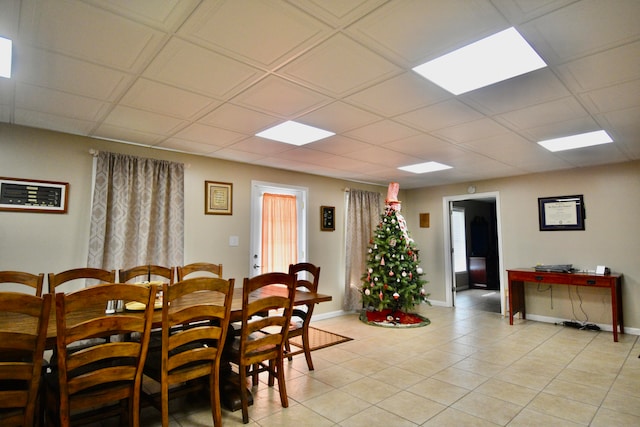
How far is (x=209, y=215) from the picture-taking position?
14.3ft

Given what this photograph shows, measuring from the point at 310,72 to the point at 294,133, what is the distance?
4.43 ft

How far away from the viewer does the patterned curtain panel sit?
11.4 ft

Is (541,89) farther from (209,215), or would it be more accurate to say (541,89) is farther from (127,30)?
(209,215)

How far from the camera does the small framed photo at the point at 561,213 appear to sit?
509 centimetres

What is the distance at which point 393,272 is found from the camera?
5.29 meters

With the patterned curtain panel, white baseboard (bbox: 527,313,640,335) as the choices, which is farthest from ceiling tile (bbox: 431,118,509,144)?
white baseboard (bbox: 527,313,640,335)

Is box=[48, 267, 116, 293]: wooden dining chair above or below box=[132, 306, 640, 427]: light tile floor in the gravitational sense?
above

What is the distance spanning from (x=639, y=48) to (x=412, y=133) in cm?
175

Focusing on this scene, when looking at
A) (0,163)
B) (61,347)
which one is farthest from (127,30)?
(0,163)

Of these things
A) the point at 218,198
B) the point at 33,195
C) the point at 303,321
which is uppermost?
the point at 218,198

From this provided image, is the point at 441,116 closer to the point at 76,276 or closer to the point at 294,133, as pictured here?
the point at 294,133

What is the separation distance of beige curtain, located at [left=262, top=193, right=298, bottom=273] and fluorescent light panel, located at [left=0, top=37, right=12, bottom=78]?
3.15 m

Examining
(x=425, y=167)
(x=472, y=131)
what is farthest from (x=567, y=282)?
(x=472, y=131)

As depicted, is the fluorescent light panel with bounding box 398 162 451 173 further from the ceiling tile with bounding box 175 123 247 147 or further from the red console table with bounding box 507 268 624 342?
the ceiling tile with bounding box 175 123 247 147
